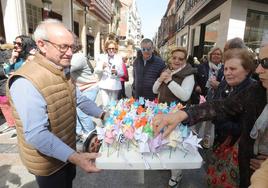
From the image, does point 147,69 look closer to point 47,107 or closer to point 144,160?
point 144,160

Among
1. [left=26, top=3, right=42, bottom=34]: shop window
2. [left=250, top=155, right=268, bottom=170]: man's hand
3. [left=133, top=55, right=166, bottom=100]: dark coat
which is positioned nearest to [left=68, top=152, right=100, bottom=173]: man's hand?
[left=250, top=155, right=268, bottom=170]: man's hand

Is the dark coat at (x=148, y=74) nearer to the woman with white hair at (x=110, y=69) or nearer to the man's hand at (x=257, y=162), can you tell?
the woman with white hair at (x=110, y=69)

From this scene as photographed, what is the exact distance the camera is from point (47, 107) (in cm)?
133

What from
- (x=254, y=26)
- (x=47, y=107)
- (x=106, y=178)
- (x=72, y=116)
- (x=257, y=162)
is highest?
(x=254, y=26)

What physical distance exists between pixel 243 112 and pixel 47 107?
1.49 meters

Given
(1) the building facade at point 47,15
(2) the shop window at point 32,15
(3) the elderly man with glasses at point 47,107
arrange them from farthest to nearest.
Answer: (2) the shop window at point 32,15
(1) the building facade at point 47,15
(3) the elderly man with glasses at point 47,107

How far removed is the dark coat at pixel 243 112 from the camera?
5.04 feet

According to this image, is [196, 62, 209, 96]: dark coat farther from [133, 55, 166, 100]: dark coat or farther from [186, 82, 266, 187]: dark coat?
[186, 82, 266, 187]: dark coat

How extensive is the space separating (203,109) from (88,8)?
11760 mm

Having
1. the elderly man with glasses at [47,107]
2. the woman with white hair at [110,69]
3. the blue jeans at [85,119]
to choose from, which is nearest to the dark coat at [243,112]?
the elderly man with glasses at [47,107]

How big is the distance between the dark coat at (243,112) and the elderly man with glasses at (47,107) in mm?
867

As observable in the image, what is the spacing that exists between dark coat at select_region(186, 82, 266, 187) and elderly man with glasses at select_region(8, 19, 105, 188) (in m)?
0.87

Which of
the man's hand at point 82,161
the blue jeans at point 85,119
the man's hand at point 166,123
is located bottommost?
the blue jeans at point 85,119

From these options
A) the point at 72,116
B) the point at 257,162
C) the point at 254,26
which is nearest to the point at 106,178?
the point at 72,116
